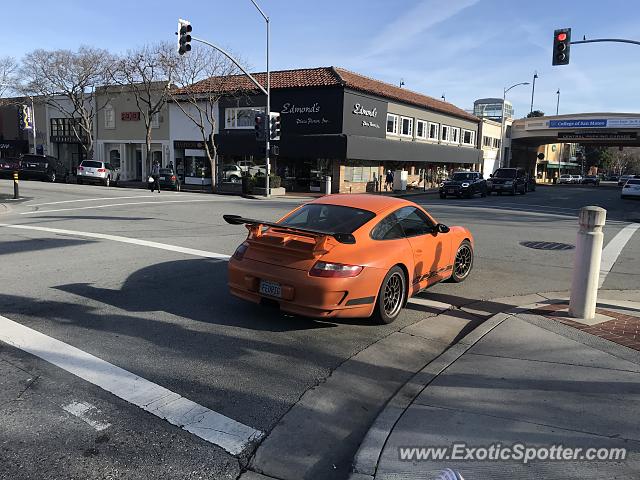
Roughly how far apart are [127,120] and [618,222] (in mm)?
37493

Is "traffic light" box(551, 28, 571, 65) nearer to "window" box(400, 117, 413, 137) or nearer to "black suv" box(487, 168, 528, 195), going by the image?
"black suv" box(487, 168, 528, 195)

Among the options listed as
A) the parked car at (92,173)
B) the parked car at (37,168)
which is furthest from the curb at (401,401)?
the parked car at (37,168)

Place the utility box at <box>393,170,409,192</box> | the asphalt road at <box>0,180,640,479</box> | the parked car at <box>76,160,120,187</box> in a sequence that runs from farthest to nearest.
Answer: the utility box at <box>393,170,409,192</box> < the parked car at <box>76,160,120,187</box> < the asphalt road at <box>0,180,640,479</box>

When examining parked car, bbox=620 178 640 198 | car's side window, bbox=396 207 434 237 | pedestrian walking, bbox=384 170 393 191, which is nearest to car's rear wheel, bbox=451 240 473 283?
car's side window, bbox=396 207 434 237

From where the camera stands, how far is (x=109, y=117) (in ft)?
143

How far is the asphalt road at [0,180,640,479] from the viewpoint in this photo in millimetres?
3216

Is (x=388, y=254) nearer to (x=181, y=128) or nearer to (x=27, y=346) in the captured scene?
(x=27, y=346)

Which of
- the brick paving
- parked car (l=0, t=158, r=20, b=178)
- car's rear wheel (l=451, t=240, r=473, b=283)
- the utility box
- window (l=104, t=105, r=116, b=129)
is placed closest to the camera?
Result: the brick paving

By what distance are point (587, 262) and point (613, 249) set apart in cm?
686

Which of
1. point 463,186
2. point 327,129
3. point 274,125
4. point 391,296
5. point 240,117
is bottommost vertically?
point 391,296

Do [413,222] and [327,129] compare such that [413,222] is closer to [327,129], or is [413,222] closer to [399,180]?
[327,129]

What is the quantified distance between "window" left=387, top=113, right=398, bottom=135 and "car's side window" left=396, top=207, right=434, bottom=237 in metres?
31.6

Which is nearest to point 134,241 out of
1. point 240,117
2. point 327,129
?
point 327,129

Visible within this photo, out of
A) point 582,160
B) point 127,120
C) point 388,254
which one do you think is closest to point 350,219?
point 388,254
